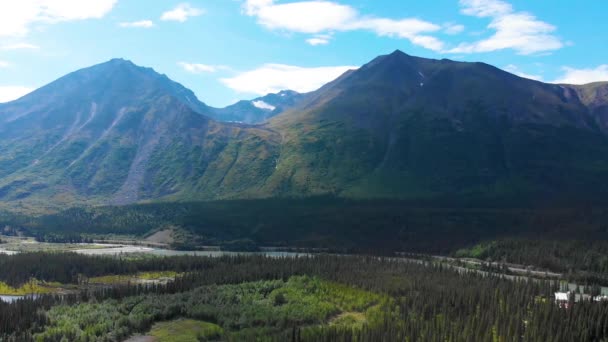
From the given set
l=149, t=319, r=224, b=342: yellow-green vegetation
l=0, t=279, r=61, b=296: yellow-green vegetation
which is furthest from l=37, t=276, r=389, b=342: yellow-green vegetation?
l=0, t=279, r=61, b=296: yellow-green vegetation

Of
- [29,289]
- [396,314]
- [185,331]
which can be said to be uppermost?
[396,314]

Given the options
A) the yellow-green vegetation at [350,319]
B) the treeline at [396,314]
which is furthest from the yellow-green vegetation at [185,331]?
the yellow-green vegetation at [350,319]

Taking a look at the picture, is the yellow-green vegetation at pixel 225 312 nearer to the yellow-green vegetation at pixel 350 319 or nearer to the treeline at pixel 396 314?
the yellow-green vegetation at pixel 350 319

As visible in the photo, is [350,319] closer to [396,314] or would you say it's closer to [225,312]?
[396,314]

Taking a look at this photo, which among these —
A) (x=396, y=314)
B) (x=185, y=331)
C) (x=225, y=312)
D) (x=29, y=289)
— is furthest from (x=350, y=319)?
(x=29, y=289)

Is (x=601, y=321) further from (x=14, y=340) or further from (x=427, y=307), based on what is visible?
(x=14, y=340)

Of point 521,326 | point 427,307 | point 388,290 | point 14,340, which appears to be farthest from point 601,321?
point 14,340
